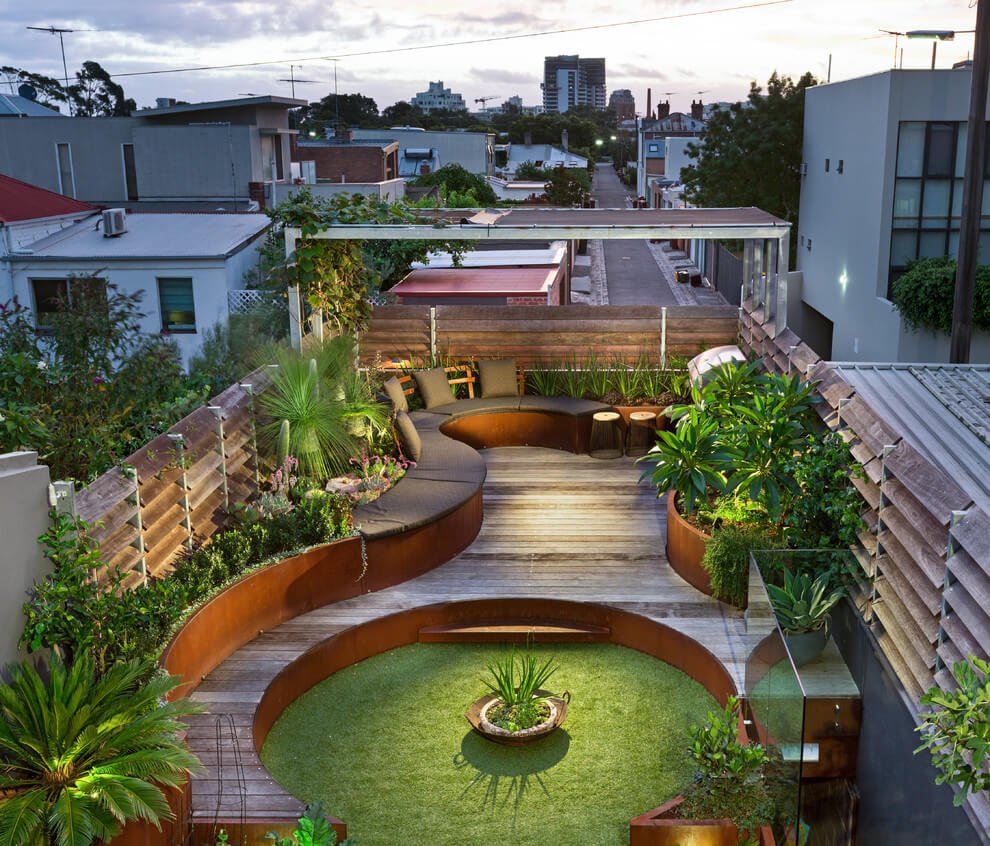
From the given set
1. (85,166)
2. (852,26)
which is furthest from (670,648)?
(852,26)

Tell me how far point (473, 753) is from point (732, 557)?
240 centimetres

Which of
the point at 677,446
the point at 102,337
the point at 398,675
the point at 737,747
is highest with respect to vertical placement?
the point at 102,337

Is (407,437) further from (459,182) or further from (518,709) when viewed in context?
(459,182)

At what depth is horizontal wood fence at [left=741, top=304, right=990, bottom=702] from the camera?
4.47 m

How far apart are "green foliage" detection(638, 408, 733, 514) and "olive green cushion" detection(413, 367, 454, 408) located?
13.4 ft

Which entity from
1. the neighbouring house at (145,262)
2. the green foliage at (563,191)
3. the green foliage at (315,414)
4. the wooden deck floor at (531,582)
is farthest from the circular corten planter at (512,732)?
the green foliage at (563,191)

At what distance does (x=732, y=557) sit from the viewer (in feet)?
23.9

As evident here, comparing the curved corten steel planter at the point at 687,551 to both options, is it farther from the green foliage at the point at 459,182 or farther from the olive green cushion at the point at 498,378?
the green foliage at the point at 459,182

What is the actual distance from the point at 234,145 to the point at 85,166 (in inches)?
202

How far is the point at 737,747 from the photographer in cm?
521

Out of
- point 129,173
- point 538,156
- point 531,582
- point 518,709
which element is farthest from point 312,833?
point 538,156

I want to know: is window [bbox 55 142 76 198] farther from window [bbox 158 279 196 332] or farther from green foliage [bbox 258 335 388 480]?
green foliage [bbox 258 335 388 480]

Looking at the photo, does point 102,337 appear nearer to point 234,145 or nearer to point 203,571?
point 203,571

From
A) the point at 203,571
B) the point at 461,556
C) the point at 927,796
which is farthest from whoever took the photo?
the point at 461,556
